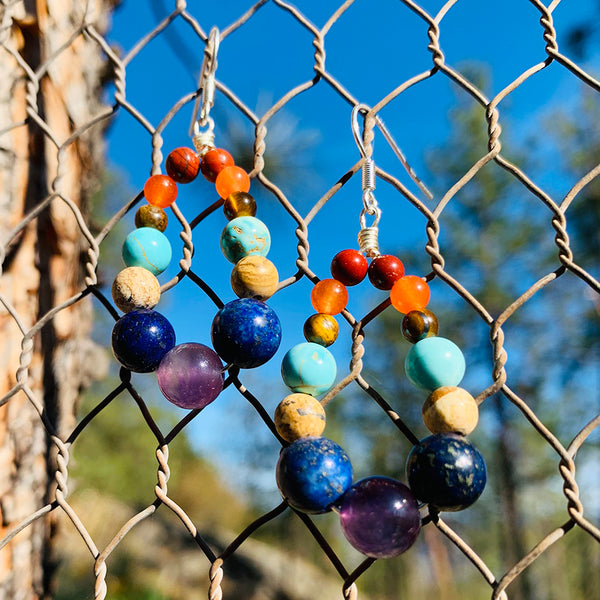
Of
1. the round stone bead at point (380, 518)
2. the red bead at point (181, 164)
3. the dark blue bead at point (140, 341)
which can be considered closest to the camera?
the round stone bead at point (380, 518)

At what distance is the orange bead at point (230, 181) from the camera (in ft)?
1.95

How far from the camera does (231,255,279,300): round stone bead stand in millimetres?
521

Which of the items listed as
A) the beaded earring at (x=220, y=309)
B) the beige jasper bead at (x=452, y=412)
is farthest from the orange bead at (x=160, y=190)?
the beige jasper bead at (x=452, y=412)

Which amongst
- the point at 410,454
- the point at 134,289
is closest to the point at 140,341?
the point at 134,289

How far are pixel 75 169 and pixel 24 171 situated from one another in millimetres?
124

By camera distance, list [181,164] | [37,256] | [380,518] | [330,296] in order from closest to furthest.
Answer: [380,518] < [330,296] < [181,164] < [37,256]

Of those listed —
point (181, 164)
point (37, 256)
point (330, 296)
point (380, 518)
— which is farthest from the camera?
point (37, 256)

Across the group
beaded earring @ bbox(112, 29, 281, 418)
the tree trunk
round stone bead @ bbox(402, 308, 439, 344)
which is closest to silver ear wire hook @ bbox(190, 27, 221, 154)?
beaded earring @ bbox(112, 29, 281, 418)

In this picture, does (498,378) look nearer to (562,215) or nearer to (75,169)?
(562,215)

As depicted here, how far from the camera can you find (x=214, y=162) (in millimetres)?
625

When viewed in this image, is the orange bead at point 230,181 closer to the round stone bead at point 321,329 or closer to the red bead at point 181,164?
the red bead at point 181,164

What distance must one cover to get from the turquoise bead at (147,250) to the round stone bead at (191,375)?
0.38 ft

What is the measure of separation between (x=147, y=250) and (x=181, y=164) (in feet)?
0.38

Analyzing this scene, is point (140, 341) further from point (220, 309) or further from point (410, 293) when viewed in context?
point (410, 293)
